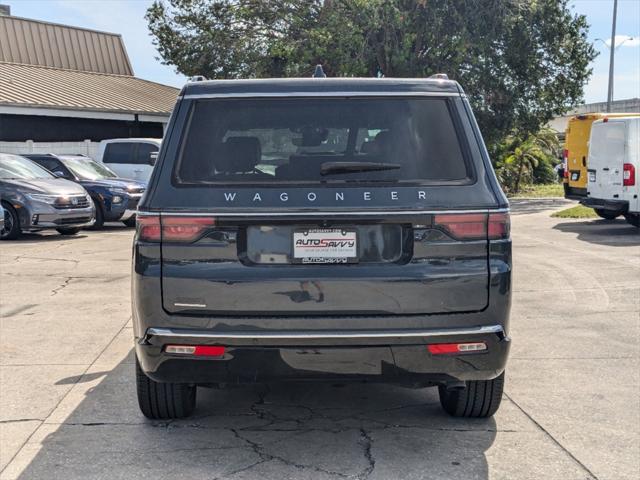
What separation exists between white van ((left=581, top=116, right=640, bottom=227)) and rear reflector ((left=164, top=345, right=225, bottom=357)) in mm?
13775

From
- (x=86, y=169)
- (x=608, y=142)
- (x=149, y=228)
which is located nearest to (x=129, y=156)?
(x=86, y=169)

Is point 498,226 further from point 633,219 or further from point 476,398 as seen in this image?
point 633,219

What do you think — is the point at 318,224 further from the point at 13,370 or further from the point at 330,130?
the point at 13,370

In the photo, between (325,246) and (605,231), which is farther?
(605,231)

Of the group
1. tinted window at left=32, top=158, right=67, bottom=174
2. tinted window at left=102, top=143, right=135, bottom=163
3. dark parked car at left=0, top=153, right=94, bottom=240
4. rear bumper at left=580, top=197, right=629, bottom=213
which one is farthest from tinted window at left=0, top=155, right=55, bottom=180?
rear bumper at left=580, top=197, right=629, bottom=213

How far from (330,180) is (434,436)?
162 centimetres

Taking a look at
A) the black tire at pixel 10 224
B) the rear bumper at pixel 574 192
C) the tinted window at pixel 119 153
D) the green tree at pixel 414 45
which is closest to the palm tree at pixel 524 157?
the green tree at pixel 414 45

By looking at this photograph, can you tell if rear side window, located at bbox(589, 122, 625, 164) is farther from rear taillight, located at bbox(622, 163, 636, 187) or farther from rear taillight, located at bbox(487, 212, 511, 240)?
rear taillight, located at bbox(487, 212, 511, 240)

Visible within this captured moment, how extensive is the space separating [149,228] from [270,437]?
1427mm

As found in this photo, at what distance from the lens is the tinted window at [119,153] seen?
20734 mm

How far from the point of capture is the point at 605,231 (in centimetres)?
1666

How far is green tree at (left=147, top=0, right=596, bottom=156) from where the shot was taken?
1066 inches

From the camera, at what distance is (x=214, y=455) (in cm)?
438

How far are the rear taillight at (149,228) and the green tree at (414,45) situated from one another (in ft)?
76.3
